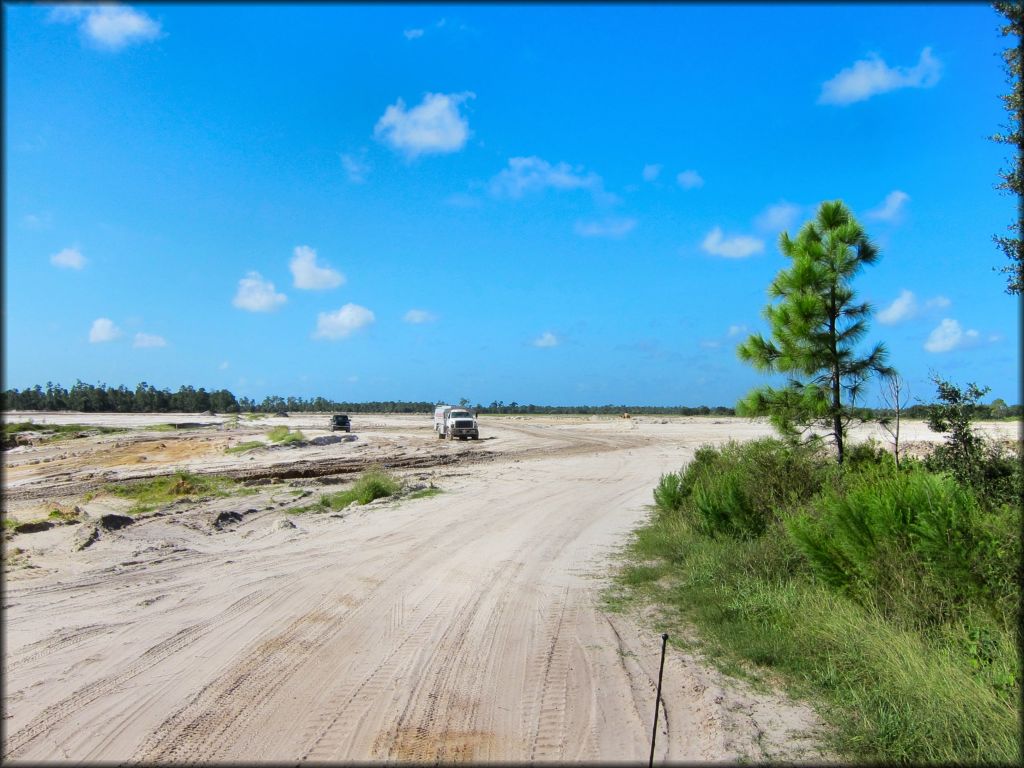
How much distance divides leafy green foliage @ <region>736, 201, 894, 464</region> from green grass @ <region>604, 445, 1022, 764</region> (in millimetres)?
2098

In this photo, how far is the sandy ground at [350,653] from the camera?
184 inches

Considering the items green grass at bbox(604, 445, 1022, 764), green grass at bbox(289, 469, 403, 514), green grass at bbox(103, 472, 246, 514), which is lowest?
green grass at bbox(103, 472, 246, 514)

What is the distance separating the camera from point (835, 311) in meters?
10.7

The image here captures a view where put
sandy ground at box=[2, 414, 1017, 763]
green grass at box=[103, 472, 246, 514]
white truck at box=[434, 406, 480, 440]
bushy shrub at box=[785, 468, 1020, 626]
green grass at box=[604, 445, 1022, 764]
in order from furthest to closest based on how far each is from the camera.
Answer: white truck at box=[434, 406, 480, 440]
green grass at box=[103, 472, 246, 514]
bushy shrub at box=[785, 468, 1020, 626]
sandy ground at box=[2, 414, 1017, 763]
green grass at box=[604, 445, 1022, 764]

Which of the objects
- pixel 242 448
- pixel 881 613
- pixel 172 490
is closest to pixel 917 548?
pixel 881 613

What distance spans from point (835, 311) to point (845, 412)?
1.72 metres

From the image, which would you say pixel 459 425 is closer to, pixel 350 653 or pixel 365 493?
pixel 365 493

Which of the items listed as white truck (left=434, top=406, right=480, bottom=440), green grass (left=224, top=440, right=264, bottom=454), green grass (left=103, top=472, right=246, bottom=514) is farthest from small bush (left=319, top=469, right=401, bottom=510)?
white truck (left=434, top=406, right=480, bottom=440)

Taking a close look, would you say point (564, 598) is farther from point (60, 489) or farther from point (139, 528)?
point (60, 489)

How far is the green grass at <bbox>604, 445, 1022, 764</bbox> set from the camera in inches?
175

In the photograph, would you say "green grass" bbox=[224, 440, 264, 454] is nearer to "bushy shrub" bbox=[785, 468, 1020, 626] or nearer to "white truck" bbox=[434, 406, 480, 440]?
"white truck" bbox=[434, 406, 480, 440]

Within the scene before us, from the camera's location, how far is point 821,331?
35.1ft

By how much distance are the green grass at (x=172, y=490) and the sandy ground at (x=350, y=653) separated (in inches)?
207

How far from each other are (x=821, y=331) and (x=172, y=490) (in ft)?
63.9
